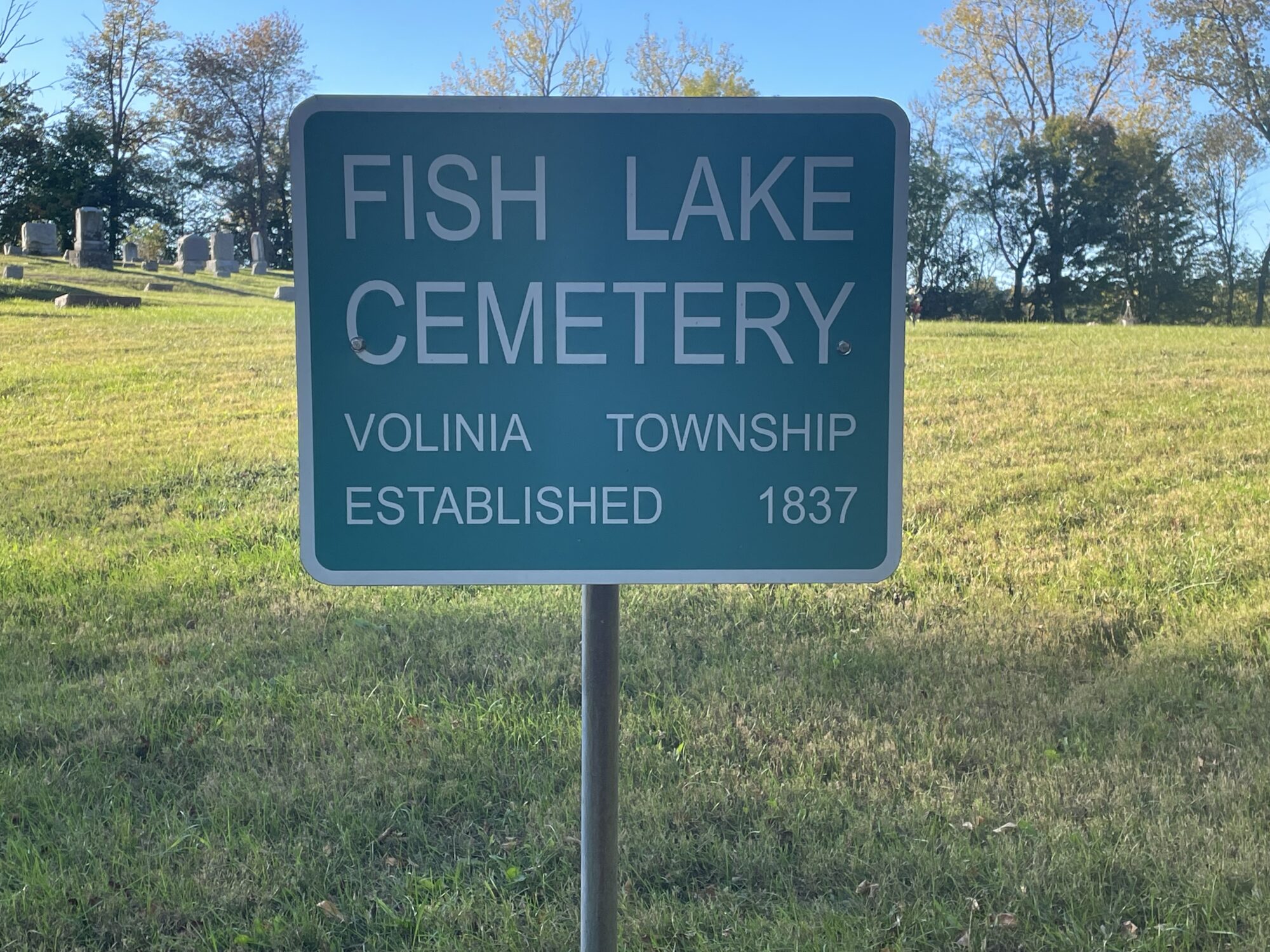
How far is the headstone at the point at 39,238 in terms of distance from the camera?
21.4 metres

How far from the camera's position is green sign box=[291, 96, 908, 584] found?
1406 millimetres

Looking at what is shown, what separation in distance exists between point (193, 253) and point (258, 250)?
1.38m

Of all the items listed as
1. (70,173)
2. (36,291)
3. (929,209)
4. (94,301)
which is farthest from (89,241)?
(929,209)

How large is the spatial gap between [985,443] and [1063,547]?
239 centimetres

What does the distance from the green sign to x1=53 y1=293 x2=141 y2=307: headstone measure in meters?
15.5

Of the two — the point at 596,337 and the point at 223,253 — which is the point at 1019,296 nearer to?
the point at 223,253

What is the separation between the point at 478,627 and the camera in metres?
4.49

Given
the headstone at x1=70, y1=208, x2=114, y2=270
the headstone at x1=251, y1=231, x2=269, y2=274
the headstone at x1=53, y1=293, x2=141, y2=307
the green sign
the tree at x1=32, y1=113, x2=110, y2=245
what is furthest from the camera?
the headstone at x1=251, y1=231, x2=269, y2=274

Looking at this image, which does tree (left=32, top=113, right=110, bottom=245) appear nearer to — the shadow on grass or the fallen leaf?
the shadow on grass

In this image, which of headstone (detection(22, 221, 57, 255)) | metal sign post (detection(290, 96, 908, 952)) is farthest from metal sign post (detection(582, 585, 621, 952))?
headstone (detection(22, 221, 57, 255))

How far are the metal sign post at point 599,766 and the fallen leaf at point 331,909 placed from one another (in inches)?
48.9

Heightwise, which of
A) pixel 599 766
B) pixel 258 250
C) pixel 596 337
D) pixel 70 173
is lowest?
pixel 599 766

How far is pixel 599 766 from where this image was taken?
1.50 m

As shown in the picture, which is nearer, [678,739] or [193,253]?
[678,739]
